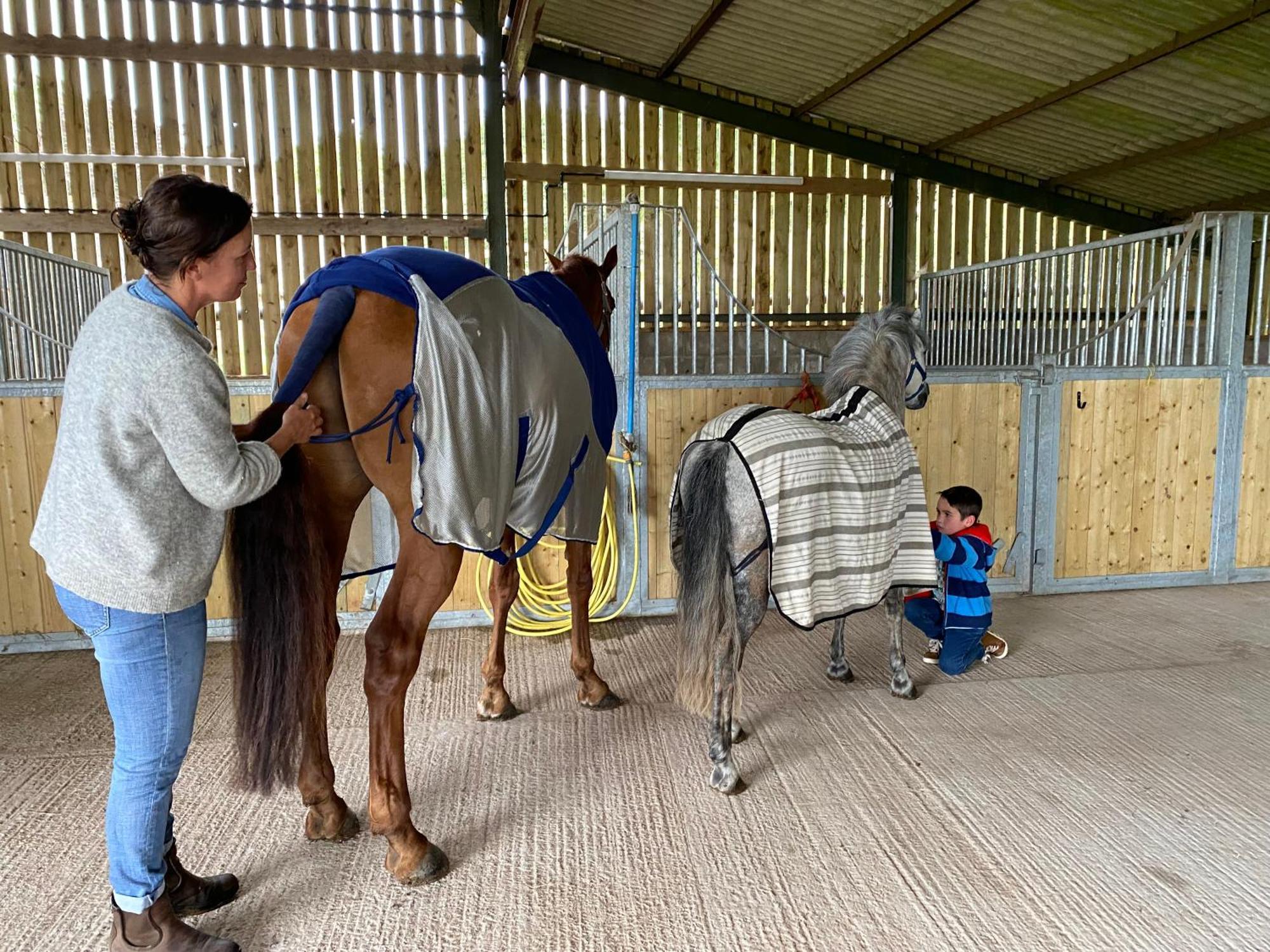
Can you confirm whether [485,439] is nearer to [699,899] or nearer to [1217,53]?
[699,899]

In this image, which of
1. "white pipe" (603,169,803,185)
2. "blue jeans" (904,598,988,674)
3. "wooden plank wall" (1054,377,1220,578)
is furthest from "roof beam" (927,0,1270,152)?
"blue jeans" (904,598,988,674)

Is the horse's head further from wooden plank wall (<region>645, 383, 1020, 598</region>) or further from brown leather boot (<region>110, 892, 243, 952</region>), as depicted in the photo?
brown leather boot (<region>110, 892, 243, 952</region>)

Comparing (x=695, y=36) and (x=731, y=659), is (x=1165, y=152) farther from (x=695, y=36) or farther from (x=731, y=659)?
(x=731, y=659)

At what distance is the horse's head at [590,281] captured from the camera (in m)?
2.45

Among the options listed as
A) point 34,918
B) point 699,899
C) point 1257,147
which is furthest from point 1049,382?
point 1257,147

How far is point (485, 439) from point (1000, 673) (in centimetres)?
220

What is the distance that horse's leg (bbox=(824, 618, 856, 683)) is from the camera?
2.82 m

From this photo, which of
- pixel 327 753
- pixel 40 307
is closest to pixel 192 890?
pixel 327 753

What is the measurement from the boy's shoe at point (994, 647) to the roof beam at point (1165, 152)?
6006 mm

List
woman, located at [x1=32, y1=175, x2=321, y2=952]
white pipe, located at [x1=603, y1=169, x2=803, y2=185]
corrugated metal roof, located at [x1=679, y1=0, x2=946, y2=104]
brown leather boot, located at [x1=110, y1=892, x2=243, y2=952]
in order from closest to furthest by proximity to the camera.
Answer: woman, located at [x1=32, y1=175, x2=321, y2=952] < brown leather boot, located at [x1=110, y1=892, x2=243, y2=952] < white pipe, located at [x1=603, y1=169, x2=803, y2=185] < corrugated metal roof, located at [x1=679, y1=0, x2=946, y2=104]

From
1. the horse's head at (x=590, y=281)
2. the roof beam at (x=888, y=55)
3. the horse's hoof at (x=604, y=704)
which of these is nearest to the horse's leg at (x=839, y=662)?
the horse's hoof at (x=604, y=704)

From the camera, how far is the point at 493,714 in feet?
8.20

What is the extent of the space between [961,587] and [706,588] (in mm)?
1284

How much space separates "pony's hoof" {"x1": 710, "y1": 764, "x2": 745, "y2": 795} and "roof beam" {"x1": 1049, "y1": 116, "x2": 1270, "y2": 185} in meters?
7.34
